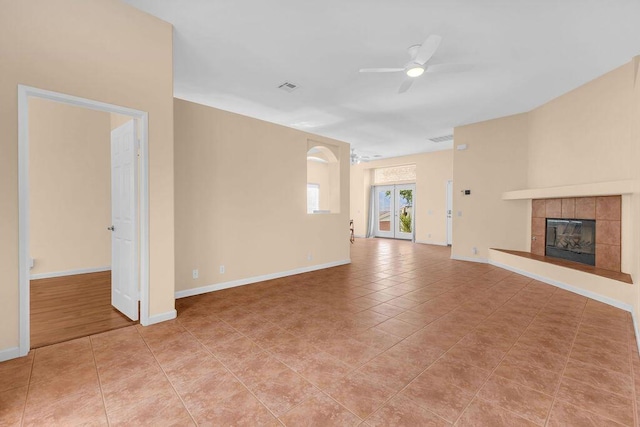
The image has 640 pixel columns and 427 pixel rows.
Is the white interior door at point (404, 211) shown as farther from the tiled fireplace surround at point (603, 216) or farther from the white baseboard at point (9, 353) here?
the white baseboard at point (9, 353)

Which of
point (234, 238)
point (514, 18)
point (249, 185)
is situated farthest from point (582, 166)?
point (234, 238)

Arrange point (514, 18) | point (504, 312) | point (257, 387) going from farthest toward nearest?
1. point (504, 312)
2. point (514, 18)
3. point (257, 387)

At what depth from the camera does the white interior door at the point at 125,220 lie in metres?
3.04

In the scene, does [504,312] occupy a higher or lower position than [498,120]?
lower

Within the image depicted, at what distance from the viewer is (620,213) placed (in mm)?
4121

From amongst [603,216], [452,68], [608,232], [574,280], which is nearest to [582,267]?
[574,280]

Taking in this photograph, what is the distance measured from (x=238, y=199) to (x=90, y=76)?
7.56 feet

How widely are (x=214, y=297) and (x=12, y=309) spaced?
1987 mm

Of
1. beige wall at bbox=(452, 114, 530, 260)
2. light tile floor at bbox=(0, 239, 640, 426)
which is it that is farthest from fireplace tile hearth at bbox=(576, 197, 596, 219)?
light tile floor at bbox=(0, 239, 640, 426)

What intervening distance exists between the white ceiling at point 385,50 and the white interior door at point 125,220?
1.41 m

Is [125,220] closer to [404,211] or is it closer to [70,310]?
[70,310]

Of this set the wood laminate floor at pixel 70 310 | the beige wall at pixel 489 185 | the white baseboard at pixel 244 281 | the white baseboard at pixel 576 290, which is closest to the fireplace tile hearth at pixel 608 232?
the white baseboard at pixel 576 290

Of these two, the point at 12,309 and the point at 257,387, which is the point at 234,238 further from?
the point at 257,387

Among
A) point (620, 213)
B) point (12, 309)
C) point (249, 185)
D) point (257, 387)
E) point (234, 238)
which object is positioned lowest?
point (257, 387)
